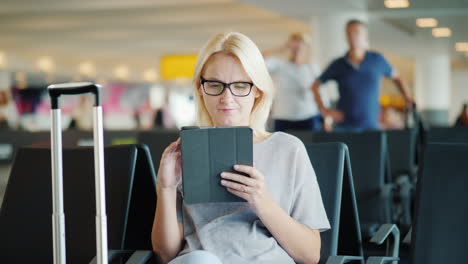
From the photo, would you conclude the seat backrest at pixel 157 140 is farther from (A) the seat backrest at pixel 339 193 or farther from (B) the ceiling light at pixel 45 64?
(B) the ceiling light at pixel 45 64

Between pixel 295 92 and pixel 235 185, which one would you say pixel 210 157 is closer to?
pixel 235 185

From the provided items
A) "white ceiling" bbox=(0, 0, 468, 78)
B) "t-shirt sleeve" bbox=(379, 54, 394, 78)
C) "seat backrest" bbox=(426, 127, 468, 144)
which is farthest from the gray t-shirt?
"white ceiling" bbox=(0, 0, 468, 78)

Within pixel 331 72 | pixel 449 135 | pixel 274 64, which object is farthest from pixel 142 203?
pixel 274 64

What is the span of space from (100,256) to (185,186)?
52 cm

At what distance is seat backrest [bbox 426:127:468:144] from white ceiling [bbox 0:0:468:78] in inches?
283

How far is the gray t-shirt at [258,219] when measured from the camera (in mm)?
2389

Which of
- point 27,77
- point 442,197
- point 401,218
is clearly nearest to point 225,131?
point 442,197

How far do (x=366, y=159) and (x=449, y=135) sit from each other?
82 centimetres

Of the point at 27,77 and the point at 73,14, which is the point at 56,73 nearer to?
the point at 27,77

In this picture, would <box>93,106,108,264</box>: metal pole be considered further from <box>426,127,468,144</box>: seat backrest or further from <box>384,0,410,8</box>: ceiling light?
<box>384,0,410,8</box>: ceiling light

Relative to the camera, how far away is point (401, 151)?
18.7ft

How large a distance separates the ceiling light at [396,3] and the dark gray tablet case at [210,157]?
435 inches

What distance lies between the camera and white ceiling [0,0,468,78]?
13.5m

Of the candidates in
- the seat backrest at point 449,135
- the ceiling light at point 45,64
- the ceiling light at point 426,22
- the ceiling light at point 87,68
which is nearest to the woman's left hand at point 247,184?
the seat backrest at point 449,135
